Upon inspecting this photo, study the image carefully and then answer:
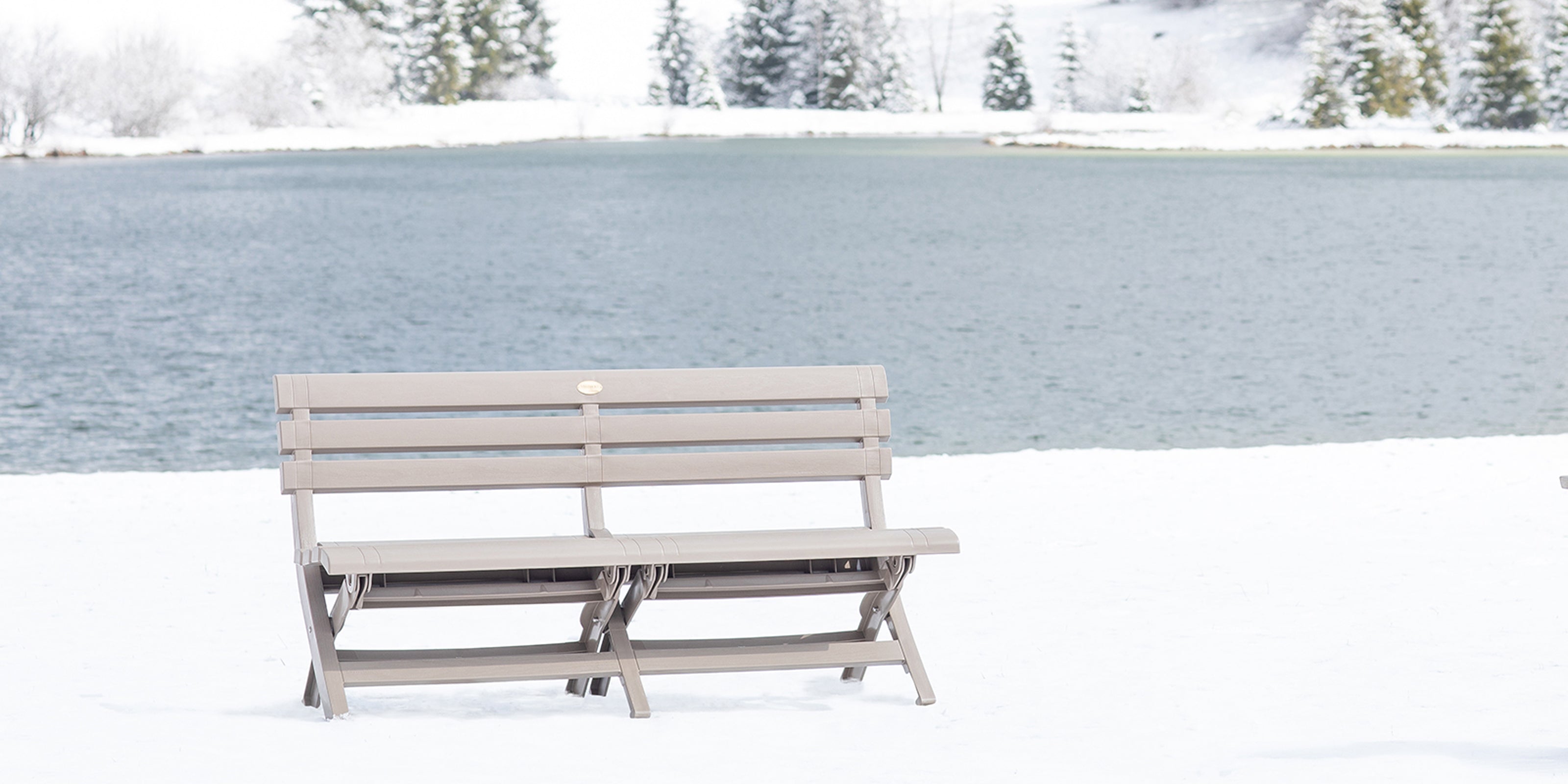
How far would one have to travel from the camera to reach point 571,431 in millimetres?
3707

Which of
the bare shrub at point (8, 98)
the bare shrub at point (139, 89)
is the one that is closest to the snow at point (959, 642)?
the bare shrub at point (8, 98)

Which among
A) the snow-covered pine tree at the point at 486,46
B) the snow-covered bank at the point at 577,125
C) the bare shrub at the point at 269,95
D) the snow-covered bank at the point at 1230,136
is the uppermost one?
the snow-covered pine tree at the point at 486,46

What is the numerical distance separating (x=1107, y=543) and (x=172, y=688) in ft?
9.86

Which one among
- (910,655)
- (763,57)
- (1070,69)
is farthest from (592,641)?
(1070,69)

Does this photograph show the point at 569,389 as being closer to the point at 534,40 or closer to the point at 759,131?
the point at 759,131

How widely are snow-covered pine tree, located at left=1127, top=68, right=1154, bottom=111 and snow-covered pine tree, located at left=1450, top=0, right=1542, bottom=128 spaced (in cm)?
1633

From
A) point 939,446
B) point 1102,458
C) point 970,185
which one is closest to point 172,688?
point 1102,458

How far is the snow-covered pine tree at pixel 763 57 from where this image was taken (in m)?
80.1

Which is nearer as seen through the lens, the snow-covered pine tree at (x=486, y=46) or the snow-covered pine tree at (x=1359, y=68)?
the snow-covered pine tree at (x=1359, y=68)

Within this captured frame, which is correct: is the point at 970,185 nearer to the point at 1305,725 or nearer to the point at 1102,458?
the point at 1102,458

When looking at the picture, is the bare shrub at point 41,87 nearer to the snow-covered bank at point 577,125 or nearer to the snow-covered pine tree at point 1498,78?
the snow-covered bank at point 577,125

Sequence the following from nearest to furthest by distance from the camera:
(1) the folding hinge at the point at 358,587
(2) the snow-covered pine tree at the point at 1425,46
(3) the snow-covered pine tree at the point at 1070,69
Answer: (1) the folding hinge at the point at 358,587 < (2) the snow-covered pine tree at the point at 1425,46 < (3) the snow-covered pine tree at the point at 1070,69

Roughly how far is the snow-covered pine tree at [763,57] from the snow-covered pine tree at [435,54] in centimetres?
1240

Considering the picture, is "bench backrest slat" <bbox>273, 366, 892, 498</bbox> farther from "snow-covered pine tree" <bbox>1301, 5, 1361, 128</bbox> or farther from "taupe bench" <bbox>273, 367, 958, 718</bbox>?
"snow-covered pine tree" <bbox>1301, 5, 1361, 128</bbox>
